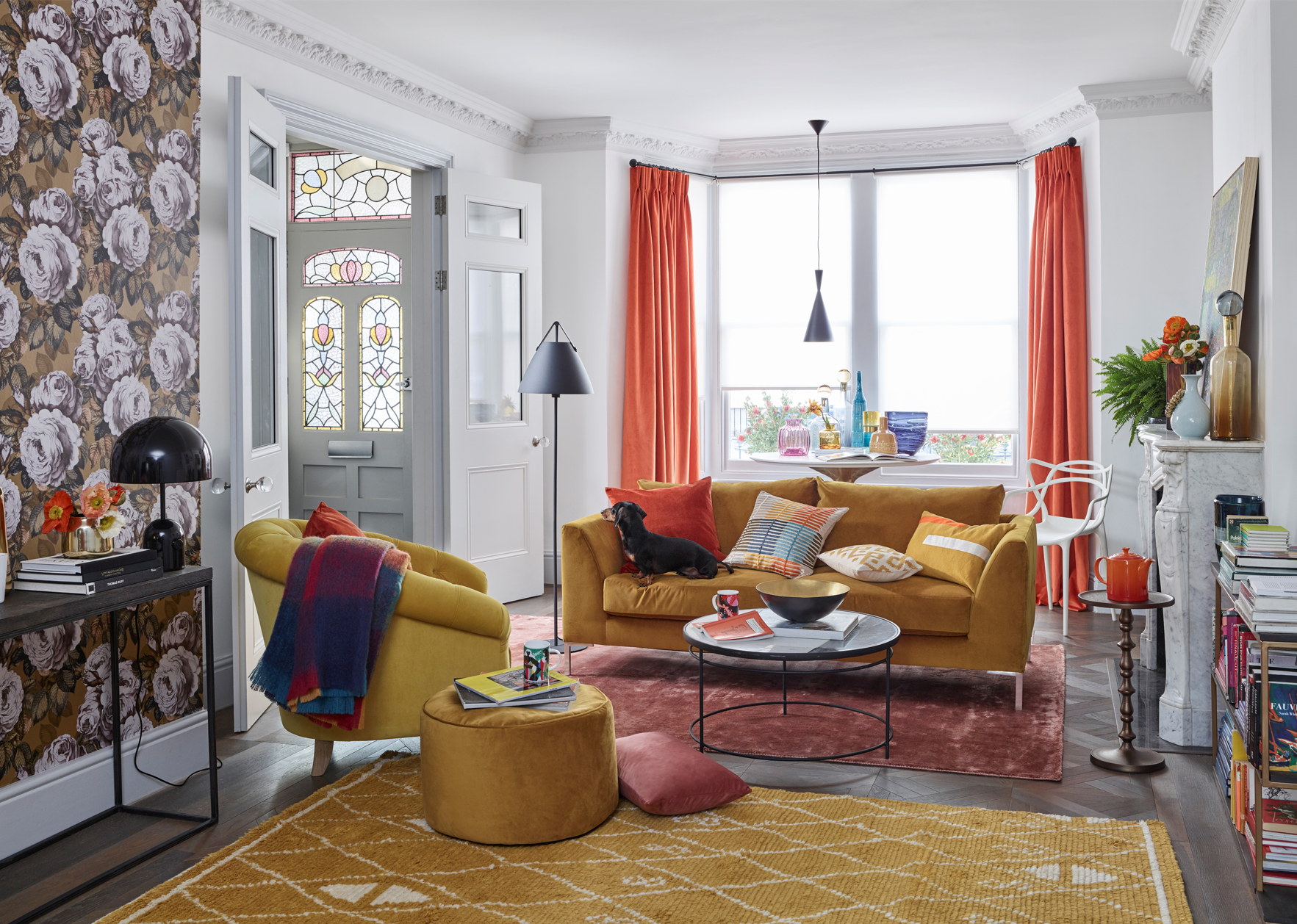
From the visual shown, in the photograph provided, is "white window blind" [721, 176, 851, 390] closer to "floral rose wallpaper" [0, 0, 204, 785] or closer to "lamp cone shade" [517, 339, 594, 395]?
"lamp cone shade" [517, 339, 594, 395]

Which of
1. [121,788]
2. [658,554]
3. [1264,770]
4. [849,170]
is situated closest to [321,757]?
[121,788]

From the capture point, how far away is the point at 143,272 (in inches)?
134

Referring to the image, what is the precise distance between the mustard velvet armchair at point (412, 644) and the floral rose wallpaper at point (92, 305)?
448mm

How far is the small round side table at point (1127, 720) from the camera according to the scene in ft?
10.9

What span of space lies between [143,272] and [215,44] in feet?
3.98

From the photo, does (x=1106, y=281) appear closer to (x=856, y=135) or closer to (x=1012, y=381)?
(x=1012, y=381)

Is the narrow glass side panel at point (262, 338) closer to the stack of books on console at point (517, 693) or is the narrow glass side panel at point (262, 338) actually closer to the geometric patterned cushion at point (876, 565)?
the stack of books on console at point (517, 693)

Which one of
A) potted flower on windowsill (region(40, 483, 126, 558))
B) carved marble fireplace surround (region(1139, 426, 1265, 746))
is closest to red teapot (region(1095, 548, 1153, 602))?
carved marble fireplace surround (region(1139, 426, 1265, 746))

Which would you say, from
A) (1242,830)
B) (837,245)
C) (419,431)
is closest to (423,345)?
(419,431)

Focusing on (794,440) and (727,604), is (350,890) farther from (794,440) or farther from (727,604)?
(794,440)

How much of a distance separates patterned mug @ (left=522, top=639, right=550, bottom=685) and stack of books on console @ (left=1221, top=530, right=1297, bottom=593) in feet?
6.28

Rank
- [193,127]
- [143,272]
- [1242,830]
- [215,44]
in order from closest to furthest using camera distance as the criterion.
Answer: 1. [1242,830]
2. [143,272]
3. [193,127]
4. [215,44]

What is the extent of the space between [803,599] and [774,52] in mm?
2883

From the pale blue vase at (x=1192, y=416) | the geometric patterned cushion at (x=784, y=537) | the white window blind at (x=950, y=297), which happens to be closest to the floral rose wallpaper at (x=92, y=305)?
the geometric patterned cushion at (x=784, y=537)
